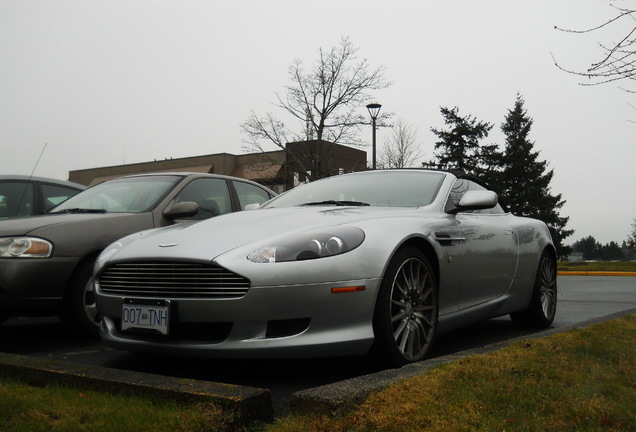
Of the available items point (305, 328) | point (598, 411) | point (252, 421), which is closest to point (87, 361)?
point (305, 328)

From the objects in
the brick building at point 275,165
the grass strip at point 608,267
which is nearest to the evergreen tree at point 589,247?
the brick building at point 275,165

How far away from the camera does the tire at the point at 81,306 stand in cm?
516

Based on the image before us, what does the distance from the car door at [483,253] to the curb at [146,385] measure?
7.49 feet

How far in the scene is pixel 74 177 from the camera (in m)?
63.8

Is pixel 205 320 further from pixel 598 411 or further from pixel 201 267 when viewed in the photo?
pixel 598 411

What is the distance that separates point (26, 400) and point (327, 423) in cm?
141

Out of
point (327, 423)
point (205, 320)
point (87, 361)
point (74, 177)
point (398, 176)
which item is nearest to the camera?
point (327, 423)

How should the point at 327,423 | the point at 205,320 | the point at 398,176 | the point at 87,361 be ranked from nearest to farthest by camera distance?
1. the point at 327,423
2. the point at 205,320
3. the point at 87,361
4. the point at 398,176

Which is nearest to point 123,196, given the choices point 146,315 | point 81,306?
point 81,306

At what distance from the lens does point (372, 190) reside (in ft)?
17.1

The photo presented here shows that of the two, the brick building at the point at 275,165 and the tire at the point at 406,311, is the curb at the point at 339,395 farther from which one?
the brick building at the point at 275,165

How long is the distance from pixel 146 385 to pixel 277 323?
2.72ft

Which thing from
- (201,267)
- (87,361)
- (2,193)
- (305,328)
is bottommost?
(87,361)

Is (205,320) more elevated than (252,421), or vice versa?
(205,320)
